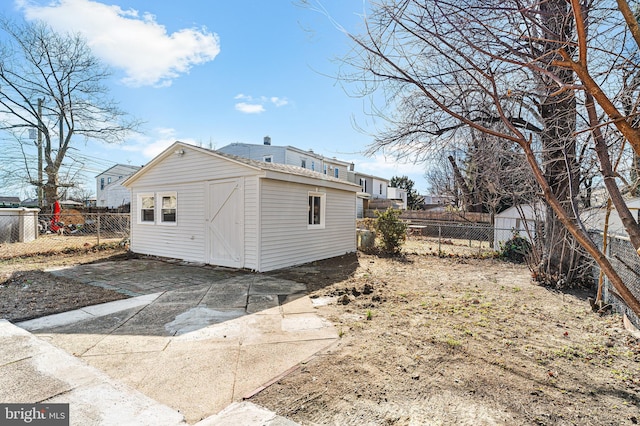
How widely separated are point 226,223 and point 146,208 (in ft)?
13.4

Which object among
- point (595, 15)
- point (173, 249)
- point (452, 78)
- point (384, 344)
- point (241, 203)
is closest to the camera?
point (595, 15)

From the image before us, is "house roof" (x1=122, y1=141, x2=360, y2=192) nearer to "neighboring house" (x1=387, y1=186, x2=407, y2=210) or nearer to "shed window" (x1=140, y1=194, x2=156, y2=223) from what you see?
"shed window" (x1=140, y1=194, x2=156, y2=223)

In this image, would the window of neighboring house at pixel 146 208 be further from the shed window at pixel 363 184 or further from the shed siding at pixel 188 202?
the shed window at pixel 363 184

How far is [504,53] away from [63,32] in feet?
83.0

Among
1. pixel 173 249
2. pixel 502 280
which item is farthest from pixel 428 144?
pixel 173 249

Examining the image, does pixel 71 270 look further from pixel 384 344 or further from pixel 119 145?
pixel 119 145

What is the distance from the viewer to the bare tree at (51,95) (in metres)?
18.1

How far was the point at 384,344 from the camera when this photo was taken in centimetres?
354

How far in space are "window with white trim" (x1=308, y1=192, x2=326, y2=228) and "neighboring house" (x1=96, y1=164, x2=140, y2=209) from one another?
26091 mm

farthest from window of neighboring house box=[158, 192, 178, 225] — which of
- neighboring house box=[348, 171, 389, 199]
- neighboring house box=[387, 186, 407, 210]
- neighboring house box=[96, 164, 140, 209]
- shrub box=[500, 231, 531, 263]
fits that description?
neighboring house box=[387, 186, 407, 210]

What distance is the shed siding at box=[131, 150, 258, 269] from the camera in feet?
25.7

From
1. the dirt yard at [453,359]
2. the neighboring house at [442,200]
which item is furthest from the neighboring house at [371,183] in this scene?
the dirt yard at [453,359]

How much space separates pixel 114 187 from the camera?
2975 centimetres

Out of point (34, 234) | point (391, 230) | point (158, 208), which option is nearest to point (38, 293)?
point (158, 208)
